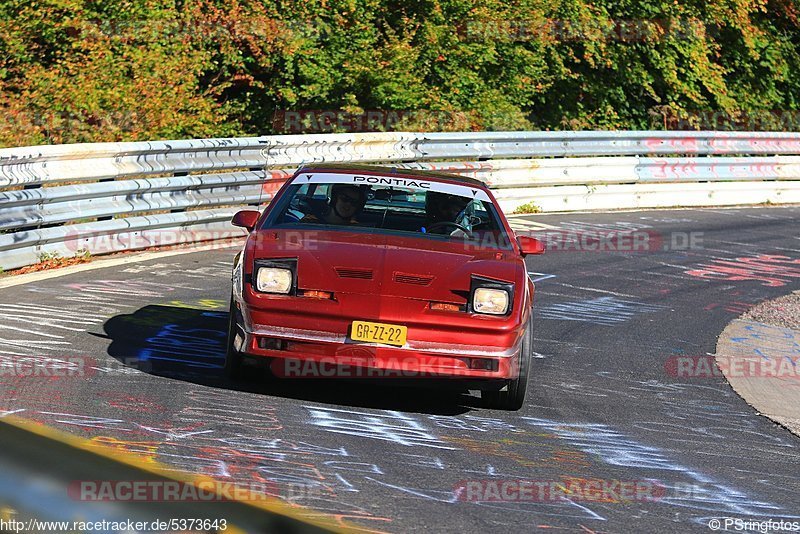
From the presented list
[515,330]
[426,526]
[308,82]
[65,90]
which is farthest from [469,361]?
[308,82]

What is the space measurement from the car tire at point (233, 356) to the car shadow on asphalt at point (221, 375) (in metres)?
0.05

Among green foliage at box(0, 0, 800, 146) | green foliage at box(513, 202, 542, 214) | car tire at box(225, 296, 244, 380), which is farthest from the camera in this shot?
green foliage at box(513, 202, 542, 214)

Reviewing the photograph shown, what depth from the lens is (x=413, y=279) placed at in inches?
269

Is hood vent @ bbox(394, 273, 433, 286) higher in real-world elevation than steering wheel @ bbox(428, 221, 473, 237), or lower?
lower

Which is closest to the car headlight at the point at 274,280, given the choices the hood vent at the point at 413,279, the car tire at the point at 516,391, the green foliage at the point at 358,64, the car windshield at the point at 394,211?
the hood vent at the point at 413,279

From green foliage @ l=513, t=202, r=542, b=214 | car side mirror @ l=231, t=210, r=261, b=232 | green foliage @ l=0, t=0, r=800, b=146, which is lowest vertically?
green foliage @ l=513, t=202, r=542, b=214

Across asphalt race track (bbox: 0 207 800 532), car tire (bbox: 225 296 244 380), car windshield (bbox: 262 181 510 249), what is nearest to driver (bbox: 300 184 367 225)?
car windshield (bbox: 262 181 510 249)

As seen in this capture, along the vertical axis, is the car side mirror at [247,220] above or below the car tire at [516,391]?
above

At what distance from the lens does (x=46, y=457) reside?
5.90 feet

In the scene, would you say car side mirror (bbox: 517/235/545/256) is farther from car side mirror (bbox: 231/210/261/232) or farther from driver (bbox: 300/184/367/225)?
car side mirror (bbox: 231/210/261/232)

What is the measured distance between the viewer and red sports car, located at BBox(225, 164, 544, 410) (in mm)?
6633

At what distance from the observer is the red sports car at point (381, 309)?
6.63 metres

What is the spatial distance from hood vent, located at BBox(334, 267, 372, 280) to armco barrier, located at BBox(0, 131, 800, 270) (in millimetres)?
5048

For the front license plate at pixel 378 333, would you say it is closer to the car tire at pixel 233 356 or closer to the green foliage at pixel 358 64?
the car tire at pixel 233 356
